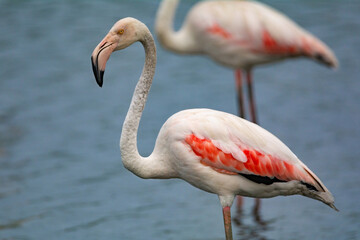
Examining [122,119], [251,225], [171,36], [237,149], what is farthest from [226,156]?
[122,119]

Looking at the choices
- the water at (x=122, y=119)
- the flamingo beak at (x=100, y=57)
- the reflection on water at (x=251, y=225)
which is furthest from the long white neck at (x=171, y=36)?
the flamingo beak at (x=100, y=57)

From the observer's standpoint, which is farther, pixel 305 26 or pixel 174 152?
pixel 305 26

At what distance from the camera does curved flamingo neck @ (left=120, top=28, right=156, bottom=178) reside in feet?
18.1

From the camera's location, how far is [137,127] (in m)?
5.51

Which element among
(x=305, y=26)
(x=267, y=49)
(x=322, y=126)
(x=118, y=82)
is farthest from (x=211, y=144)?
(x=305, y=26)

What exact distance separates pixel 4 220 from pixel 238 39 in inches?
131

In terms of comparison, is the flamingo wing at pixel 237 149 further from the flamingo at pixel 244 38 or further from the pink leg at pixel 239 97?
the pink leg at pixel 239 97

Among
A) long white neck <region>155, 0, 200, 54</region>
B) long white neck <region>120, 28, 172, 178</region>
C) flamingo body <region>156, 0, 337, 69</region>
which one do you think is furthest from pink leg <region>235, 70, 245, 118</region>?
long white neck <region>120, 28, 172, 178</region>

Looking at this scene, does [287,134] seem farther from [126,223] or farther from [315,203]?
[126,223]

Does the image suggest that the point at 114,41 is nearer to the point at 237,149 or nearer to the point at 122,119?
the point at 237,149

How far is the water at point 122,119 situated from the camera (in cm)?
736

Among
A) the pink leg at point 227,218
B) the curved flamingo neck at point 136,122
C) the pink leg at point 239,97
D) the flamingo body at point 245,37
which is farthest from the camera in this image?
the pink leg at point 239,97

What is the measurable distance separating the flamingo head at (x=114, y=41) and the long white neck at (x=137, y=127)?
0.31ft

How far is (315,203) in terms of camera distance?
25.1 feet
